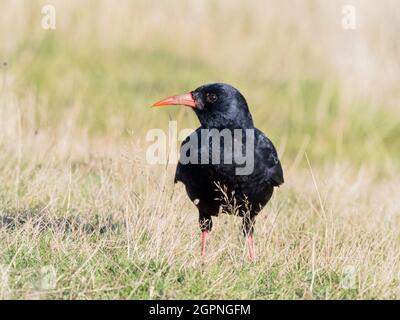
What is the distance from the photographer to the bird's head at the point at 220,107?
5.60m

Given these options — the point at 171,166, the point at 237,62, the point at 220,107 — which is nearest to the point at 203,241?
the point at 220,107

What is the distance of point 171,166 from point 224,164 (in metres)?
2.51

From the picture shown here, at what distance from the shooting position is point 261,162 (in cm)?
557

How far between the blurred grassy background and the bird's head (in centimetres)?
509

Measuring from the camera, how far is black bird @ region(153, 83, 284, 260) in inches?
213

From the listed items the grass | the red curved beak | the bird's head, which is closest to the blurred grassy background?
the grass

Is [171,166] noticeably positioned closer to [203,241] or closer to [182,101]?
[182,101]

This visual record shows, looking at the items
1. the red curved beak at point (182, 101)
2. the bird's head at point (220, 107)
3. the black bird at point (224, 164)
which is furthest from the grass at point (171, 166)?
the bird's head at point (220, 107)

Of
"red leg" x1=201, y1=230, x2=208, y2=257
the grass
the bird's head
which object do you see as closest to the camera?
the grass

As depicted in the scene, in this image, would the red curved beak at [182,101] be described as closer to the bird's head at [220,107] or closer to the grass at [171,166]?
the bird's head at [220,107]

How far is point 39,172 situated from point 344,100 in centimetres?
625

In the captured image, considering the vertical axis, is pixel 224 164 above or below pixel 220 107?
below

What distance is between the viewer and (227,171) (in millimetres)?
5367

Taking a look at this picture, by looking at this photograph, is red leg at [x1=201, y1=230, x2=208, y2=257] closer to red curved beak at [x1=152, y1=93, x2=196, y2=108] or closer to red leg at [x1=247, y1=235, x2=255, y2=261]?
red leg at [x1=247, y1=235, x2=255, y2=261]
